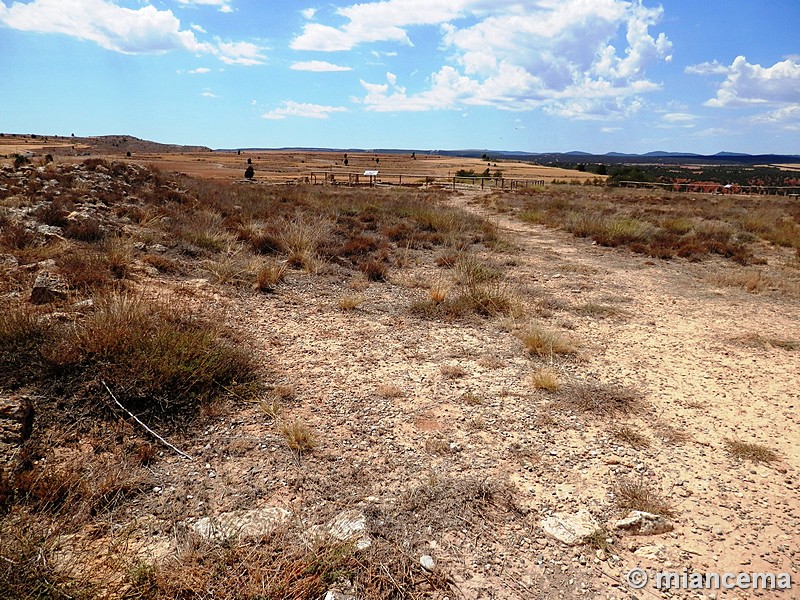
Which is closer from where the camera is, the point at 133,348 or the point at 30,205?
the point at 133,348

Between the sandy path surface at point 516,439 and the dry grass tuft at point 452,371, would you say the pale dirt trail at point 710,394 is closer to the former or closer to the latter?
the sandy path surface at point 516,439

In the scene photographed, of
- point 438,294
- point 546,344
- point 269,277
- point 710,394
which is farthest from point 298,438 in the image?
point 269,277

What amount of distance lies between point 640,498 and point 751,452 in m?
1.36

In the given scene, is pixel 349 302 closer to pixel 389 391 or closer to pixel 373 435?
pixel 389 391

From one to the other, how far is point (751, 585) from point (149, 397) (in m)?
4.44

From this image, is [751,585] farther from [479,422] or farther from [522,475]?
[479,422]

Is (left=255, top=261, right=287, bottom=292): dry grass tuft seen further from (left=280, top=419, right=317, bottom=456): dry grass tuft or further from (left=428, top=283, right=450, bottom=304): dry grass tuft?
(left=280, top=419, right=317, bottom=456): dry grass tuft

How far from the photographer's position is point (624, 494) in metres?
3.43

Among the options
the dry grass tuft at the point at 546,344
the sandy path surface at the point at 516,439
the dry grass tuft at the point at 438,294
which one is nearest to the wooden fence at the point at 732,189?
the sandy path surface at the point at 516,439

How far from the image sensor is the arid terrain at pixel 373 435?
2.75 metres

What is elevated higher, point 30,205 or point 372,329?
point 30,205

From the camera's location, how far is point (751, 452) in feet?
13.0

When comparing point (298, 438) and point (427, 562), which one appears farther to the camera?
point (298, 438)

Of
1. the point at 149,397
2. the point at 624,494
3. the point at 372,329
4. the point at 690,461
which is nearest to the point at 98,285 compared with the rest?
the point at 149,397
